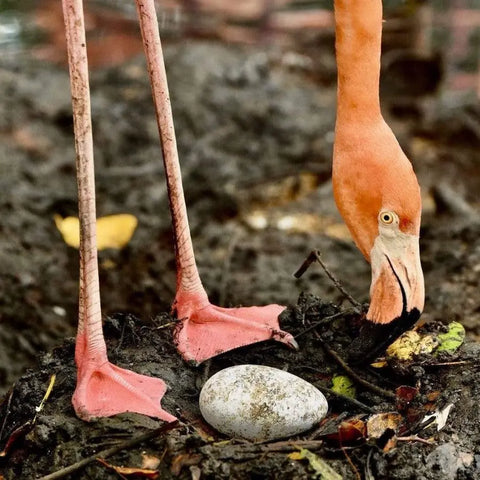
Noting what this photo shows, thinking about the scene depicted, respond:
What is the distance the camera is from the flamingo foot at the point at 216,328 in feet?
8.57

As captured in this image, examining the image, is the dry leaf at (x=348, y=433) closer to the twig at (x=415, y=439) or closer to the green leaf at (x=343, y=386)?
the twig at (x=415, y=439)

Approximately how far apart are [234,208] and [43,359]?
2397mm

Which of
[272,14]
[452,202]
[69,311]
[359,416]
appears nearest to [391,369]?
[359,416]

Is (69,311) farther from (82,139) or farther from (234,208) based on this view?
(82,139)

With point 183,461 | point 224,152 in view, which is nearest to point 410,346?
point 183,461

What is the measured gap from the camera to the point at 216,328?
2682mm

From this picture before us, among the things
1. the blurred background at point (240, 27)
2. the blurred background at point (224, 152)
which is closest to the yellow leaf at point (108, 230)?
the blurred background at point (224, 152)

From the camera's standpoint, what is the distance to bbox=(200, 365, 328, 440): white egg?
2.21 metres

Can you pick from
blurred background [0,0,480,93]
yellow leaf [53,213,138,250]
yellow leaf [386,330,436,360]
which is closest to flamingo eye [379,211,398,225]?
yellow leaf [386,330,436,360]

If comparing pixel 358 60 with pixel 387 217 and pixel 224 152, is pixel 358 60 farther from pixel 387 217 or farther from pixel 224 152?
pixel 224 152

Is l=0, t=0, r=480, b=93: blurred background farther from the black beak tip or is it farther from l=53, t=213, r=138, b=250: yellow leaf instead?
the black beak tip

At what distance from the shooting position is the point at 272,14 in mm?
8023

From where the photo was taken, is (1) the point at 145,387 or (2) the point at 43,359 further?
(2) the point at 43,359

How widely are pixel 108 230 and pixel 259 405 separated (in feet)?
8.16
